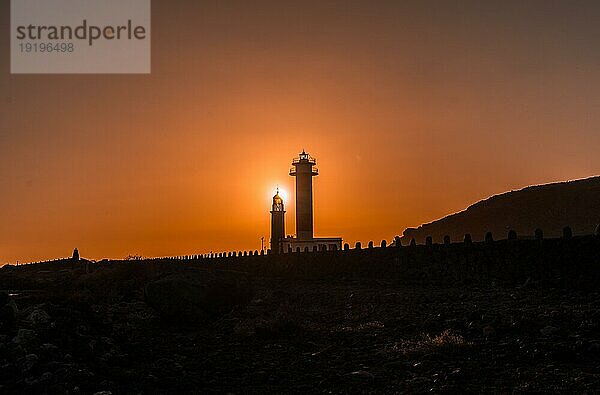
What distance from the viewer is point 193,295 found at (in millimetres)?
16125

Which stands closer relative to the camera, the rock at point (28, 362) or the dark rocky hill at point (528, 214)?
the rock at point (28, 362)

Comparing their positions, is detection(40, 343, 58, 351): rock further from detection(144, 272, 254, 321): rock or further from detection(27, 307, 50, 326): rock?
detection(144, 272, 254, 321): rock

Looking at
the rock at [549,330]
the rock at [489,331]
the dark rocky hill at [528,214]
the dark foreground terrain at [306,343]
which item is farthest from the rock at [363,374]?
the dark rocky hill at [528,214]

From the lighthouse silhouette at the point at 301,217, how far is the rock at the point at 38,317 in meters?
49.1

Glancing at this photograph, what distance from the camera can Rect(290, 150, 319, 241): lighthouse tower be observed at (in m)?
62.8

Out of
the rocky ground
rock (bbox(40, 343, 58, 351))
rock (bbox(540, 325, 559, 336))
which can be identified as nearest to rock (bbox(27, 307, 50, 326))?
the rocky ground

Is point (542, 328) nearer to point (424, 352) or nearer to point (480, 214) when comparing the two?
point (424, 352)

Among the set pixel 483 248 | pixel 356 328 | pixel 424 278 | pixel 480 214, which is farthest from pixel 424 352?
pixel 480 214

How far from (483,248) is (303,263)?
1509cm

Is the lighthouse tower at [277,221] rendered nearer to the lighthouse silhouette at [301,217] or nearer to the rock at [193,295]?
the lighthouse silhouette at [301,217]

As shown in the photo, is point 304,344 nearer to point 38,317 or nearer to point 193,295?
point 193,295

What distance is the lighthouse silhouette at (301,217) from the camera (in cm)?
6188

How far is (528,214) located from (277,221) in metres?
49.2

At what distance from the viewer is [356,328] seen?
14.1 m
